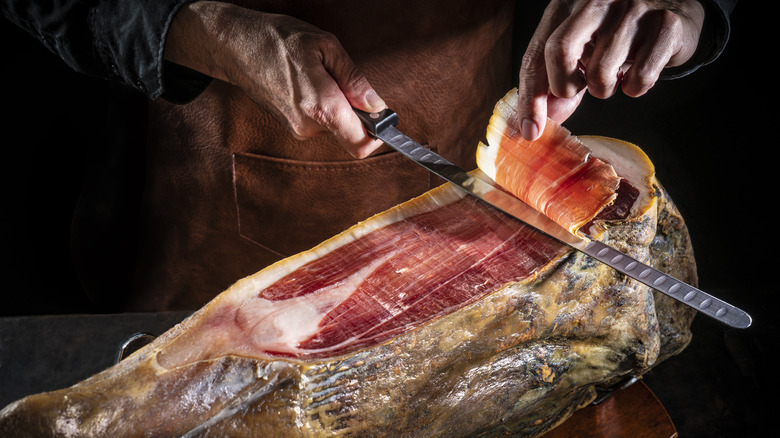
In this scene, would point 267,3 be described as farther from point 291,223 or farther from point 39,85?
point 39,85

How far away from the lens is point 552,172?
1549 millimetres

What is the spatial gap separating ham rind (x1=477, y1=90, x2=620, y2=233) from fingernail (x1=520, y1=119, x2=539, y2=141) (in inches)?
1.4

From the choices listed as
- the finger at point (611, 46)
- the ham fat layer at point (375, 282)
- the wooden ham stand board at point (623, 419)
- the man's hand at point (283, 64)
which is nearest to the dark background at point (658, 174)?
the wooden ham stand board at point (623, 419)

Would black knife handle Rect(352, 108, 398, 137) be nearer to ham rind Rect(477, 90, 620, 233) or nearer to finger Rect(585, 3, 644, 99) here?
ham rind Rect(477, 90, 620, 233)

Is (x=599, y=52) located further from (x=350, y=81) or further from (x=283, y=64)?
(x=283, y=64)

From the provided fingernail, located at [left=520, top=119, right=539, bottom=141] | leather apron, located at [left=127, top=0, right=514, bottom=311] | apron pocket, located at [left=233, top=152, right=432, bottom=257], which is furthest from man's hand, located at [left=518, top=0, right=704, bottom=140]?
apron pocket, located at [left=233, top=152, right=432, bottom=257]

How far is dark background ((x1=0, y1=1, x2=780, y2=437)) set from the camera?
2.35 m

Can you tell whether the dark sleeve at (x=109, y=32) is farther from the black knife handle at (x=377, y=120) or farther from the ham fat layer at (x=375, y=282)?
the ham fat layer at (x=375, y=282)

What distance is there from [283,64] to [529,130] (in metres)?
0.71

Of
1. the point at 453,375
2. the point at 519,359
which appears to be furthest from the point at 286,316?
the point at 519,359

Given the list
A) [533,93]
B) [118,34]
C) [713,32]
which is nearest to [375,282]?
[533,93]

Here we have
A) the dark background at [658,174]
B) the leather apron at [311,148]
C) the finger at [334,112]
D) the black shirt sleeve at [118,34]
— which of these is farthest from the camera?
the dark background at [658,174]

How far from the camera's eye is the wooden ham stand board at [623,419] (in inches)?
65.7

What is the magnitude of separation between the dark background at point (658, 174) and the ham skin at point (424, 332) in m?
0.85
